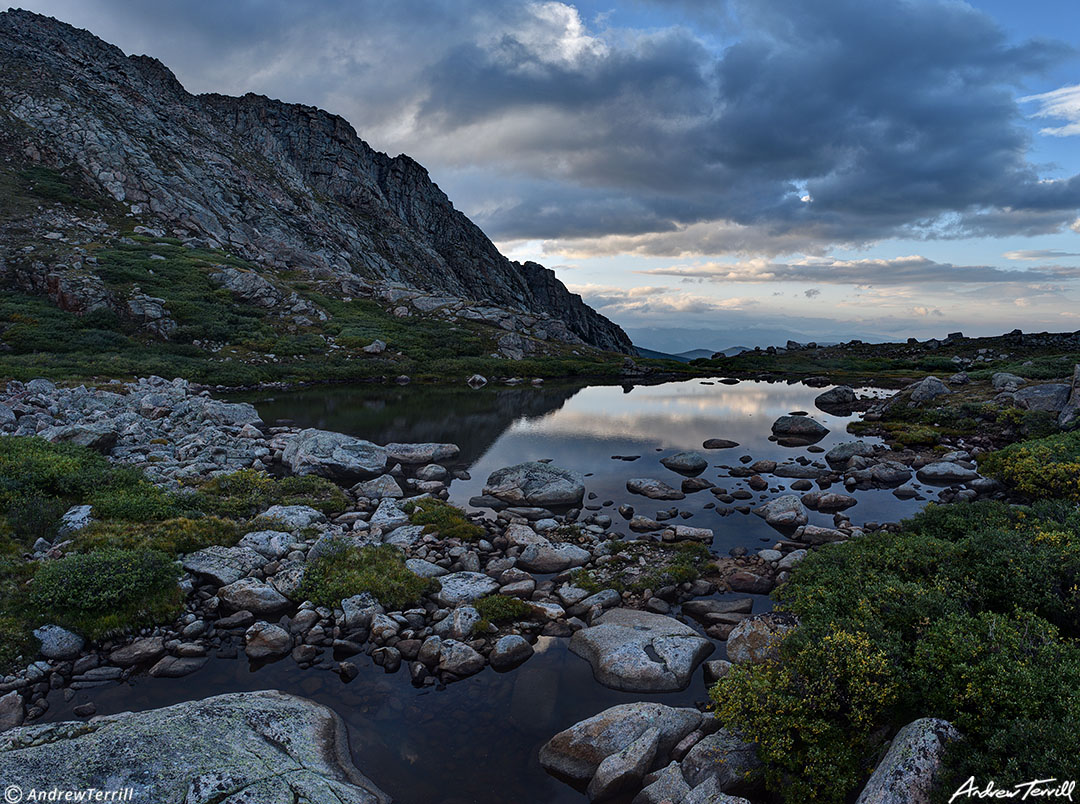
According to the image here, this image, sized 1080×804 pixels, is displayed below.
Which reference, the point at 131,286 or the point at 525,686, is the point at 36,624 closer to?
the point at 525,686

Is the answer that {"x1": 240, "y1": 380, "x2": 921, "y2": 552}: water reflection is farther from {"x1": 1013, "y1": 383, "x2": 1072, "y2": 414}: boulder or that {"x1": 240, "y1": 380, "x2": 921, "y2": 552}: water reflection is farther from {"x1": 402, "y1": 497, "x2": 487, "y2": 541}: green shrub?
{"x1": 1013, "y1": 383, "x2": 1072, "y2": 414}: boulder

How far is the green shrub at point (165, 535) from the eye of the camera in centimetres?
1656

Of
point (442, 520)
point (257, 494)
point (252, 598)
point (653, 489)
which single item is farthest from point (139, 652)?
point (653, 489)

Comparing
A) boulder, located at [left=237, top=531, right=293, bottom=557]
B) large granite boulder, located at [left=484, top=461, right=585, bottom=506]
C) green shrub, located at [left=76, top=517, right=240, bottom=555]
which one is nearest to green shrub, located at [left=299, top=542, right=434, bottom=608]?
boulder, located at [left=237, top=531, right=293, bottom=557]

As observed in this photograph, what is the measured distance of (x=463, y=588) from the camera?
16.9 m

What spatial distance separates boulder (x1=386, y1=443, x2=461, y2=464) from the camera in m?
34.5

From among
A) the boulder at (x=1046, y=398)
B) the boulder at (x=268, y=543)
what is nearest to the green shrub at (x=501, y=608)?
the boulder at (x=268, y=543)

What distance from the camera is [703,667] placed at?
13.5 metres

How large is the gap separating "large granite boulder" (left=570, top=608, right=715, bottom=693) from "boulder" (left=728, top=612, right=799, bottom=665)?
0.75 metres

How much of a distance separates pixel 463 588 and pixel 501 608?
1867 mm

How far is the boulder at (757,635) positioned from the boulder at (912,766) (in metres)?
4.00

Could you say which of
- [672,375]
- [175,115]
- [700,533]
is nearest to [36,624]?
[700,533]

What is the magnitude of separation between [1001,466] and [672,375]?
84.9 m

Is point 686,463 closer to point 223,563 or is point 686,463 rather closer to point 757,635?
point 757,635
